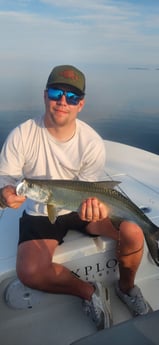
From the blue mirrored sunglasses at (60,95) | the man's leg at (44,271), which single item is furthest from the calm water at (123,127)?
the man's leg at (44,271)

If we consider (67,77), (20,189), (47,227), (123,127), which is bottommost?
(123,127)

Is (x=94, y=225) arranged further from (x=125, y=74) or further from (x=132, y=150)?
(x=125, y=74)

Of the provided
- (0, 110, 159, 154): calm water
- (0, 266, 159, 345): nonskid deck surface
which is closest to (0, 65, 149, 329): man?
(0, 266, 159, 345): nonskid deck surface

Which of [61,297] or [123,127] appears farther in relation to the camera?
[123,127]

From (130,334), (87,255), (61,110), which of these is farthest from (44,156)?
(130,334)

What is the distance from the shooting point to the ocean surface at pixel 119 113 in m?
7.62

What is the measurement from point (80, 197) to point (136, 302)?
79cm

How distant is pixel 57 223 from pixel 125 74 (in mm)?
12741

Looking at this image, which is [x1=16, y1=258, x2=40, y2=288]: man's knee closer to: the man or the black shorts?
the man

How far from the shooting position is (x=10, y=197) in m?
1.91

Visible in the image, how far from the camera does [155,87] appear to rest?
40.5 ft

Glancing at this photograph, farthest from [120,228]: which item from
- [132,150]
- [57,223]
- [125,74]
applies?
[125,74]

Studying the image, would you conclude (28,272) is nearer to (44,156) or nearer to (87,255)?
(87,255)

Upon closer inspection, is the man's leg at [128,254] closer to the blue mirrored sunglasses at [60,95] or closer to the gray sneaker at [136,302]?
the gray sneaker at [136,302]
